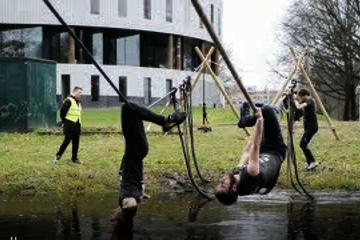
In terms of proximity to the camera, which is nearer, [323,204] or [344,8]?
[323,204]

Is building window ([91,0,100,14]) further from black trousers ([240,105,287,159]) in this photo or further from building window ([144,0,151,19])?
black trousers ([240,105,287,159])

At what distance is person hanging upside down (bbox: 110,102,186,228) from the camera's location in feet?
28.9

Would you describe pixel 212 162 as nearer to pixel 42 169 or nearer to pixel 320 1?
pixel 42 169

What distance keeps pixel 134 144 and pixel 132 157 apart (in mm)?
236

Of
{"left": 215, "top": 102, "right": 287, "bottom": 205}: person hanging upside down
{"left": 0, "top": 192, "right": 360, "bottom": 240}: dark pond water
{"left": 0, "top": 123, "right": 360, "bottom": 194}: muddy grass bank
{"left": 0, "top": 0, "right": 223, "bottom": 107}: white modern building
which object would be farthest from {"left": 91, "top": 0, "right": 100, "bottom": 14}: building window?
{"left": 215, "top": 102, "right": 287, "bottom": 205}: person hanging upside down

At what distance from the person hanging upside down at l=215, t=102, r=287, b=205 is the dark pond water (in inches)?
45.5

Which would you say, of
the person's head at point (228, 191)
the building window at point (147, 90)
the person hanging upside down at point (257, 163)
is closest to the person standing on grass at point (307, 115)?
the person hanging upside down at point (257, 163)

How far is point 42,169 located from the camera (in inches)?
607

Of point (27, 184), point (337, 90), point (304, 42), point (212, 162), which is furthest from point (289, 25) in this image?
point (27, 184)

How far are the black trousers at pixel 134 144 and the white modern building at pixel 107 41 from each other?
42587mm

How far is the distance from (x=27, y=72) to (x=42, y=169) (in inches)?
481

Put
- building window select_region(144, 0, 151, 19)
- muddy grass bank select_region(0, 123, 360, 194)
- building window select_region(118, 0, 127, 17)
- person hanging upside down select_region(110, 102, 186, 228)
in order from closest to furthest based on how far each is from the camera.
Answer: person hanging upside down select_region(110, 102, 186, 228) < muddy grass bank select_region(0, 123, 360, 194) < building window select_region(118, 0, 127, 17) < building window select_region(144, 0, 151, 19)

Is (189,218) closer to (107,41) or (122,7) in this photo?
(107,41)

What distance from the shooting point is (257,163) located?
7.93m
